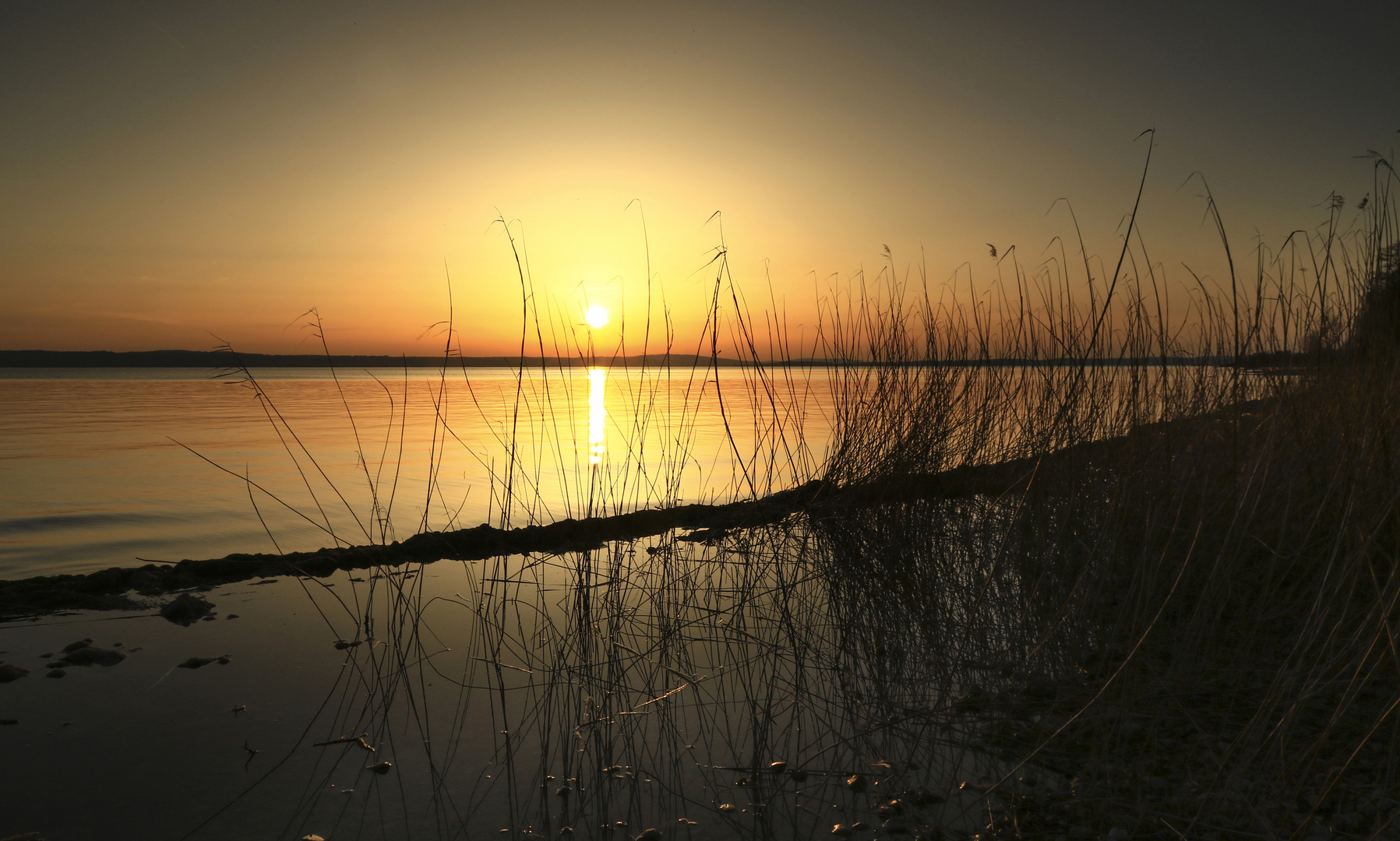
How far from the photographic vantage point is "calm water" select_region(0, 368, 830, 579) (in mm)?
3006

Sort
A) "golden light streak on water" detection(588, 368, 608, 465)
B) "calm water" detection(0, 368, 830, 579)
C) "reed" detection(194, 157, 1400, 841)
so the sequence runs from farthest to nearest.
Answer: "golden light streak on water" detection(588, 368, 608, 465)
"calm water" detection(0, 368, 830, 579)
"reed" detection(194, 157, 1400, 841)

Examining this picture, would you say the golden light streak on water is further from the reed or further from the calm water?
the reed

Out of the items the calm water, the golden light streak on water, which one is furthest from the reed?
the golden light streak on water

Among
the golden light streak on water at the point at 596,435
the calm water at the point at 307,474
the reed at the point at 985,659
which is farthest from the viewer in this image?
the golden light streak on water at the point at 596,435

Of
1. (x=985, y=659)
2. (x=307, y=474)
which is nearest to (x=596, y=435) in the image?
(x=307, y=474)

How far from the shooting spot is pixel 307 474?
4.72m

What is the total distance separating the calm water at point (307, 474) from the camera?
3006mm

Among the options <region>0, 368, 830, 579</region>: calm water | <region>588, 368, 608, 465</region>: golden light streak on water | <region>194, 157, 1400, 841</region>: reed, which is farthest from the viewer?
<region>588, 368, 608, 465</region>: golden light streak on water

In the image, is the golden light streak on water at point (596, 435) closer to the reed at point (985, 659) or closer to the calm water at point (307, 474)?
the calm water at point (307, 474)

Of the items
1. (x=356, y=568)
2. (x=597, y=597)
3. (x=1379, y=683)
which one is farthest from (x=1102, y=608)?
(x=356, y=568)

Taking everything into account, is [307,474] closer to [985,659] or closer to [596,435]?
[596,435]

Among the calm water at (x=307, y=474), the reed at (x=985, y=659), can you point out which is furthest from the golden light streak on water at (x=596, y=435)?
the reed at (x=985, y=659)

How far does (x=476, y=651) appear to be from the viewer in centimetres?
188

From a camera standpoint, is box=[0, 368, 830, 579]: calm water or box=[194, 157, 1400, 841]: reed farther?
box=[0, 368, 830, 579]: calm water
